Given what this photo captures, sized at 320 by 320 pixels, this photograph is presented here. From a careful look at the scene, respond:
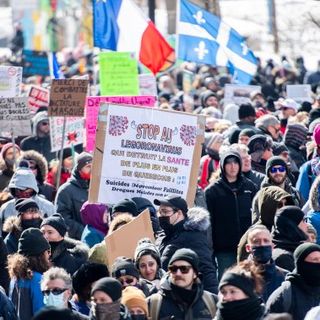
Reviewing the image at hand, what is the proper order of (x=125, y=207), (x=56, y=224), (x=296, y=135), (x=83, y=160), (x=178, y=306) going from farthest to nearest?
1. (x=296, y=135)
2. (x=83, y=160)
3. (x=125, y=207)
4. (x=56, y=224)
5. (x=178, y=306)

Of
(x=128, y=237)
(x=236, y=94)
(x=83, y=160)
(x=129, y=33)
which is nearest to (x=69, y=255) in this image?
(x=128, y=237)

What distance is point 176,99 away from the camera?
2591 cm

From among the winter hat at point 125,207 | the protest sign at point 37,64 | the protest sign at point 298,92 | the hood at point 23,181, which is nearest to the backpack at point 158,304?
the winter hat at point 125,207

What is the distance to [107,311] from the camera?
355 inches

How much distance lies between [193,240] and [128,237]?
48 centimetres

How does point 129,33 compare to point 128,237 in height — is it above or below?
above

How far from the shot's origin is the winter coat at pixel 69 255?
38.1 feet

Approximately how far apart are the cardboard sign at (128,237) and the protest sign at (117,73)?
332 inches

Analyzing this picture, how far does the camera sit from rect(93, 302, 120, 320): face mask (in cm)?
902

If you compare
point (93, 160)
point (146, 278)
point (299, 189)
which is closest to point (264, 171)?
point (299, 189)

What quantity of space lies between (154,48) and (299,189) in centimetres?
664

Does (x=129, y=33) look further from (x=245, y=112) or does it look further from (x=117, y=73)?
(x=245, y=112)

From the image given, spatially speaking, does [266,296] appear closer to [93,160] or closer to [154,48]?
[93,160]

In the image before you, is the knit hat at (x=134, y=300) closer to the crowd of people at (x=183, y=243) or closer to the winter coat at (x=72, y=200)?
the crowd of people at (x=183, y=243)
